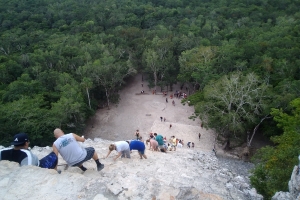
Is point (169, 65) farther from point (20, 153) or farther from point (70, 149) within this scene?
point (20, 153)

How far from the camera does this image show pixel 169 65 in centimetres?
3881

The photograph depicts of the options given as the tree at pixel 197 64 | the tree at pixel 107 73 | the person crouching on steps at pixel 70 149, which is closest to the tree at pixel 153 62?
the tree at pixel 197 64

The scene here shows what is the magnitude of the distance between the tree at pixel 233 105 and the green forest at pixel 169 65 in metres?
0.10

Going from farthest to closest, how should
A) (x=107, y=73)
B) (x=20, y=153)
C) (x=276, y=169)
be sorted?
(x=107, y=73)
(x=276, y=169)
(x=20, y=153)

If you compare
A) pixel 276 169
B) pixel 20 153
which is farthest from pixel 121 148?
pixel 276 169

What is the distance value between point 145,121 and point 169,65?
10.5 metres

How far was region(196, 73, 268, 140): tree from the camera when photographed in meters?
24.3

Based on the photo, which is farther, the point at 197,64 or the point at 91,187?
the point at 197,64

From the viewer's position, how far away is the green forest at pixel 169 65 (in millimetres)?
24172

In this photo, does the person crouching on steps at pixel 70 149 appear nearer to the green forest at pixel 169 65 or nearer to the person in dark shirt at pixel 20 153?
the person in dark shirt at pixel 20 153

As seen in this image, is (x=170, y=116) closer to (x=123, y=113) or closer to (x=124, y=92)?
(x=123, y=113)

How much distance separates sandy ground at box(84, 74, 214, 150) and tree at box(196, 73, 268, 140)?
2.96m

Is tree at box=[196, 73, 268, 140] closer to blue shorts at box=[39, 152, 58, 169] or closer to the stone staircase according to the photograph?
the stone staircase

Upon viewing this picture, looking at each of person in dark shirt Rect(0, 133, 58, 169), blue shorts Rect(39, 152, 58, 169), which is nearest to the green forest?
blue shorts Rect(39, 152, 58, 169)
